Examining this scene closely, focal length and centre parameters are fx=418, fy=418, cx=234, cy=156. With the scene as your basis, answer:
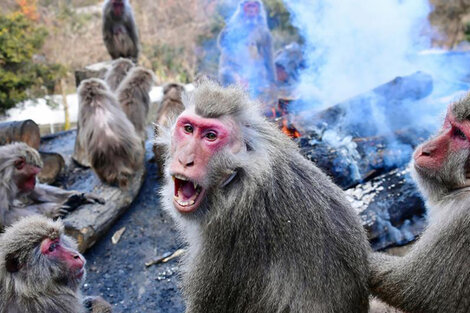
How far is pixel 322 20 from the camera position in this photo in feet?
26.6

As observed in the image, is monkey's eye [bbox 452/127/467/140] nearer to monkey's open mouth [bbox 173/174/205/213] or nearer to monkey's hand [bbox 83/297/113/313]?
monkey's open mouth [bbox 173/174/205/213]

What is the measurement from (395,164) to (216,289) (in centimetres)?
325

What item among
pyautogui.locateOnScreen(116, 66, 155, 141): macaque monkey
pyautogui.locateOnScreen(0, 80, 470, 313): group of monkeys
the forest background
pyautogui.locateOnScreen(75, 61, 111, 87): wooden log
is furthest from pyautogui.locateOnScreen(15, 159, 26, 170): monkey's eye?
pyautogui.locateOnScreen(75, 61, 111, 87): wooden log

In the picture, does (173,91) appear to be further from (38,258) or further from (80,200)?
(38,258)

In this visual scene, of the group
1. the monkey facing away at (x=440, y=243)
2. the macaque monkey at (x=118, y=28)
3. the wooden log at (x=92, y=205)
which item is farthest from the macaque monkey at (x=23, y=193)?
the macaque monkey at (x=118, y=28)

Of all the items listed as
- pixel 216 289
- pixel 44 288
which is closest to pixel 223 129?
pixel 216 289

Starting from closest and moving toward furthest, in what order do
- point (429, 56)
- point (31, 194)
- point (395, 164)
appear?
point (395, 164)
point (31, 194)
point (429, 56)

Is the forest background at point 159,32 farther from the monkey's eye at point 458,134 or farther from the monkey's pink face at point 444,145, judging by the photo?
the monkey's eye at point 458,134

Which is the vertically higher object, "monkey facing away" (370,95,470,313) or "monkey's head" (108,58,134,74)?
"monkey facing away" (370,95,470,313)

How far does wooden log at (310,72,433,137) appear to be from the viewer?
523 cm

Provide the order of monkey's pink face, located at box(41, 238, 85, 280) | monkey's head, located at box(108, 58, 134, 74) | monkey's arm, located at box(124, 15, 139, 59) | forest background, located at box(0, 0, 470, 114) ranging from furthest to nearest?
1. forest background, located at box(0, 0, 470, 114)
2. monkey's arm, located at box(124, 15, 139, 59)
3. monkey's head, located at box(108, 58, 134, 74)
4. monkey's pink face, located at box(41, 238, 85, 280)

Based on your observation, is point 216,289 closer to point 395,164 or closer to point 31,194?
point 395,164

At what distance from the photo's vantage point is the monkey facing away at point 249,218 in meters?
2.22

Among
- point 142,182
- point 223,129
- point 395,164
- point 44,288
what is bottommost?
point 142,182
